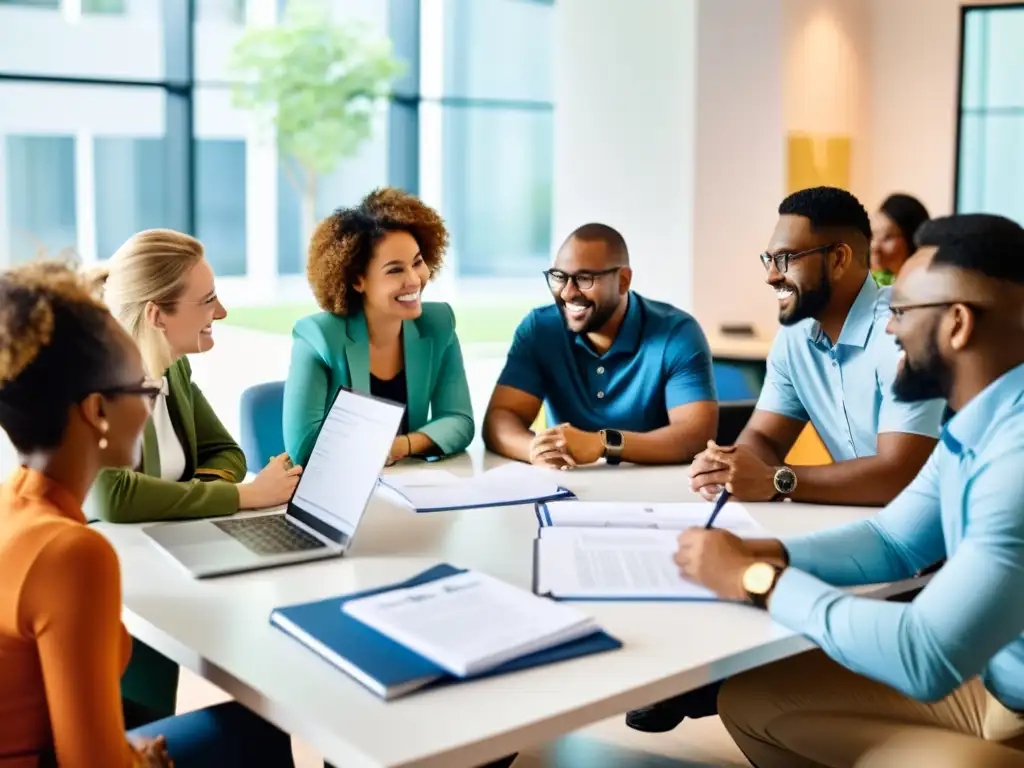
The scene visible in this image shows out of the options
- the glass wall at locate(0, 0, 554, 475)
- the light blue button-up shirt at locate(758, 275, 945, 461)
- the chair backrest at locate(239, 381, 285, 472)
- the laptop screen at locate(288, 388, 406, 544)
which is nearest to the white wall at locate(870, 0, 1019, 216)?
the glass wall at locate(0, 0, 554, 475)

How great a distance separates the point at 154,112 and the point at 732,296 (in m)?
2.91

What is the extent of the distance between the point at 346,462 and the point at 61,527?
71cm

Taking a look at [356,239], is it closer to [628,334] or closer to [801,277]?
[628,334]

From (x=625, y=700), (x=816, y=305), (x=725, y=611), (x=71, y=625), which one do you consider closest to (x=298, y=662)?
(x=71, y=625)

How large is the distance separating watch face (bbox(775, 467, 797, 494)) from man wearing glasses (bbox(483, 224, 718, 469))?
0.57 meters

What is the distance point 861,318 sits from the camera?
2.75m

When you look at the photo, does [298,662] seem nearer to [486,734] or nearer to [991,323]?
[486,734]

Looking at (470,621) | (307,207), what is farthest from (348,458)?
(307,207)

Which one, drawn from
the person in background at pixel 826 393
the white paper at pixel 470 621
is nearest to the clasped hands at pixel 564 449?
the person in background at pixel 826 393

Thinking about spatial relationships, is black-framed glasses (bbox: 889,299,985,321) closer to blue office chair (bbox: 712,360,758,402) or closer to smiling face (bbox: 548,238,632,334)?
smiling face (bbox: 548,238,632,334)

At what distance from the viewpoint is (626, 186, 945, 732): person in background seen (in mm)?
2490

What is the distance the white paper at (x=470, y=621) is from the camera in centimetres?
154

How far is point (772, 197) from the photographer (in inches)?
245

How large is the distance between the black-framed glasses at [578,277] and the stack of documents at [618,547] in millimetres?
926
